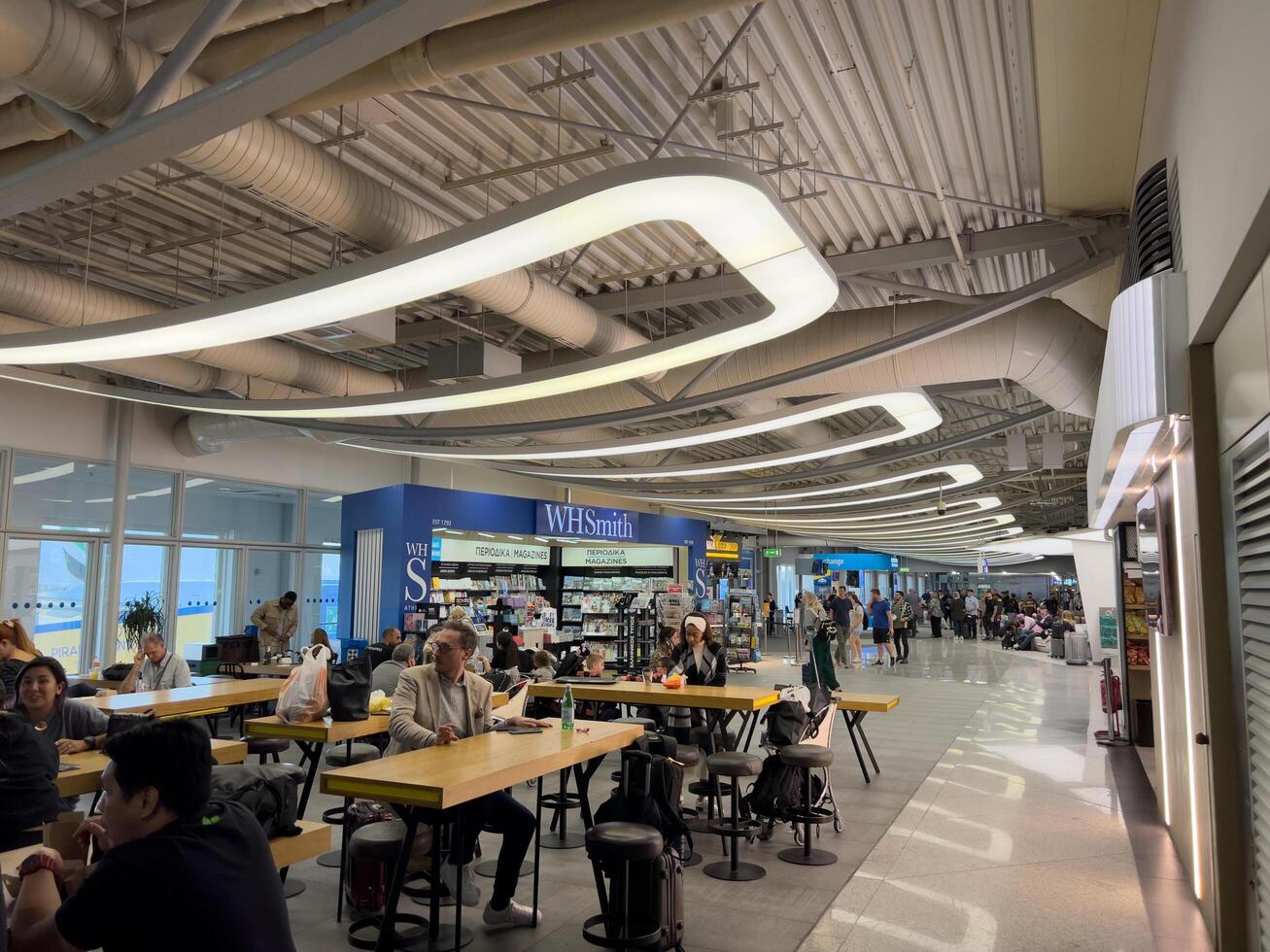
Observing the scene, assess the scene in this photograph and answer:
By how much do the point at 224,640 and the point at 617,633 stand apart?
25.0 ft

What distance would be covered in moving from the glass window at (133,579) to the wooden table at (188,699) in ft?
17.5

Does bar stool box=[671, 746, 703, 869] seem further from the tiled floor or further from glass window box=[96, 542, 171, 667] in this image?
glass window box=[96, 542, 171, 667]

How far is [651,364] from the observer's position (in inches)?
222

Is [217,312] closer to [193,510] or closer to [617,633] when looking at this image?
[193,510]

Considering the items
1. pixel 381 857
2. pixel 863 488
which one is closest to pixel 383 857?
pixel 381 857

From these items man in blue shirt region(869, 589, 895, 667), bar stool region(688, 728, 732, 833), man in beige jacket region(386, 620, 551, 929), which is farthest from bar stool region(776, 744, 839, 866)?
man in blue shirt region(869, 589, 895, 667)

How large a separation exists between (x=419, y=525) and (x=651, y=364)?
841 cm

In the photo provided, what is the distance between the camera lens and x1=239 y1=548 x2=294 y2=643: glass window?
45.3 ft

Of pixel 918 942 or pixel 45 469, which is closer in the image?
pixel 918 942

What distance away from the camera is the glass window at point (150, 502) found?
12172 millimetres

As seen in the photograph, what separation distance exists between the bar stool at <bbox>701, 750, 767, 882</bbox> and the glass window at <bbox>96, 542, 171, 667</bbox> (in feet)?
31.2

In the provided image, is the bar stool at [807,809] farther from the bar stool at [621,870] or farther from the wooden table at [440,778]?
the bar stool at [621,870]

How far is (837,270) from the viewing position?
6723mm

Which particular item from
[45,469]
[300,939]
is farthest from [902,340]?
[45,469]
